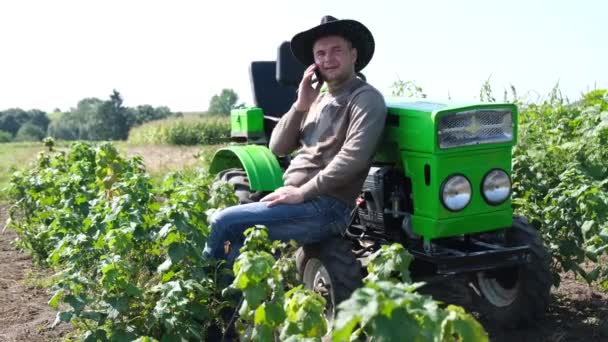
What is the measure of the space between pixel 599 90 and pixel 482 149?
2597 mm

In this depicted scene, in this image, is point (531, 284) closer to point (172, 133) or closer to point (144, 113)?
point (172, 133)

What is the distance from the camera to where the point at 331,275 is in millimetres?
3621

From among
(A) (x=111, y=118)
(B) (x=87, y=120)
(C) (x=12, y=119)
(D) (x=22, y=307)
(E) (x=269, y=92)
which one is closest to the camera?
(D) (x=22, y=307)

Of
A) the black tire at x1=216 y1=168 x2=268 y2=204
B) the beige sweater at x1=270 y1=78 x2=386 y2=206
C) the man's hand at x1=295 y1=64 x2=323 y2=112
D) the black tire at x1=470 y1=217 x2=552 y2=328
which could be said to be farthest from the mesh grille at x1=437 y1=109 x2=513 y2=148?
the black tire at x1=216 y1=168 x2=268 y2=204

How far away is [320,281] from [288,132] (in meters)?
0.96

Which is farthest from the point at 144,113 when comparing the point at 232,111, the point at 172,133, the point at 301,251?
the point at 301,251

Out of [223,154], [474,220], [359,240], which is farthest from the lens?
[223,154]

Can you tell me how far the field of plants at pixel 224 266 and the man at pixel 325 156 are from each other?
0.13 m

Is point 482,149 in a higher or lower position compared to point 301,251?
higher

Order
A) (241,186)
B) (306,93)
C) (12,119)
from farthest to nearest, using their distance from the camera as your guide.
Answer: (12,119) → (241,186) → (306,93)

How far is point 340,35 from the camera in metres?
4.08

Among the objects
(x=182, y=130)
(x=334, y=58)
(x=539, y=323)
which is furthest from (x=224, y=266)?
(x=182, y=130)

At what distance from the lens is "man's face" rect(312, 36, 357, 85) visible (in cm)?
402

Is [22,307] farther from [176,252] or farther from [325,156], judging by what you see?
[325,156]
